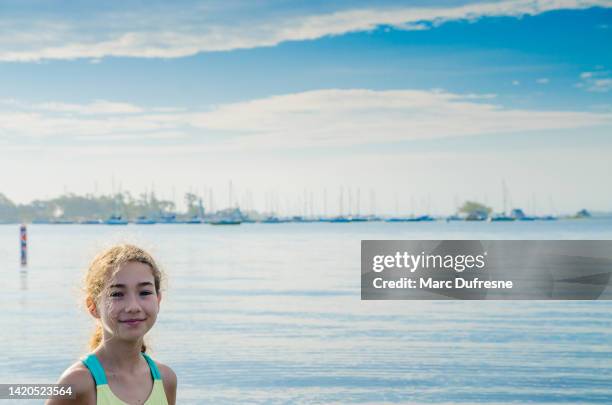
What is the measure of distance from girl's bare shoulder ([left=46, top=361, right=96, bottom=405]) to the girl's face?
182mm

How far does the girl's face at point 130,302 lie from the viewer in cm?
329

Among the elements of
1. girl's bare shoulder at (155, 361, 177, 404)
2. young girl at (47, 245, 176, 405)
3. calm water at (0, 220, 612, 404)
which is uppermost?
young girl at (47, 245, 176, 405)

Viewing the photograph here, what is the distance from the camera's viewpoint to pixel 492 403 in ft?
44.0

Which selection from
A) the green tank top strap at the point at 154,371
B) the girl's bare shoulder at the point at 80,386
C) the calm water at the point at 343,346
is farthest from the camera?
the calm water at the point at 343,346

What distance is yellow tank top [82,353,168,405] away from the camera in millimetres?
3262

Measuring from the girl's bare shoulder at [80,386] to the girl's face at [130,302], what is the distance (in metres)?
0.18

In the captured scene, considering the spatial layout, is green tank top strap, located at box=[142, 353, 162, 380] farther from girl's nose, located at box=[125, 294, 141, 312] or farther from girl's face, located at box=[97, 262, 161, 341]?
girl's nose, located at box=[125, 294, 141, 312]

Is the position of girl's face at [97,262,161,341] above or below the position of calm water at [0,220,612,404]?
above

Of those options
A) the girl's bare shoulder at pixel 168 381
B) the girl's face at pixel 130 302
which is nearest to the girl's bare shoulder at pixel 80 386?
the girl's face at pixel 130 302

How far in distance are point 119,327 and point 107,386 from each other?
219mm

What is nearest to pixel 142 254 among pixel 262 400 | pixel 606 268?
pixel 262 400

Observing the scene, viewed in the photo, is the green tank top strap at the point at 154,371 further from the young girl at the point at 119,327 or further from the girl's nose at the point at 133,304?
the girl's nose at the point at 133,304

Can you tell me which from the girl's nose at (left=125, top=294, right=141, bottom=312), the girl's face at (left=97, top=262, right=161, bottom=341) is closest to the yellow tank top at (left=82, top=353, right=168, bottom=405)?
the girl's face at (left=97, top=262, right=161, bottom=341)

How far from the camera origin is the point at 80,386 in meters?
3.26
